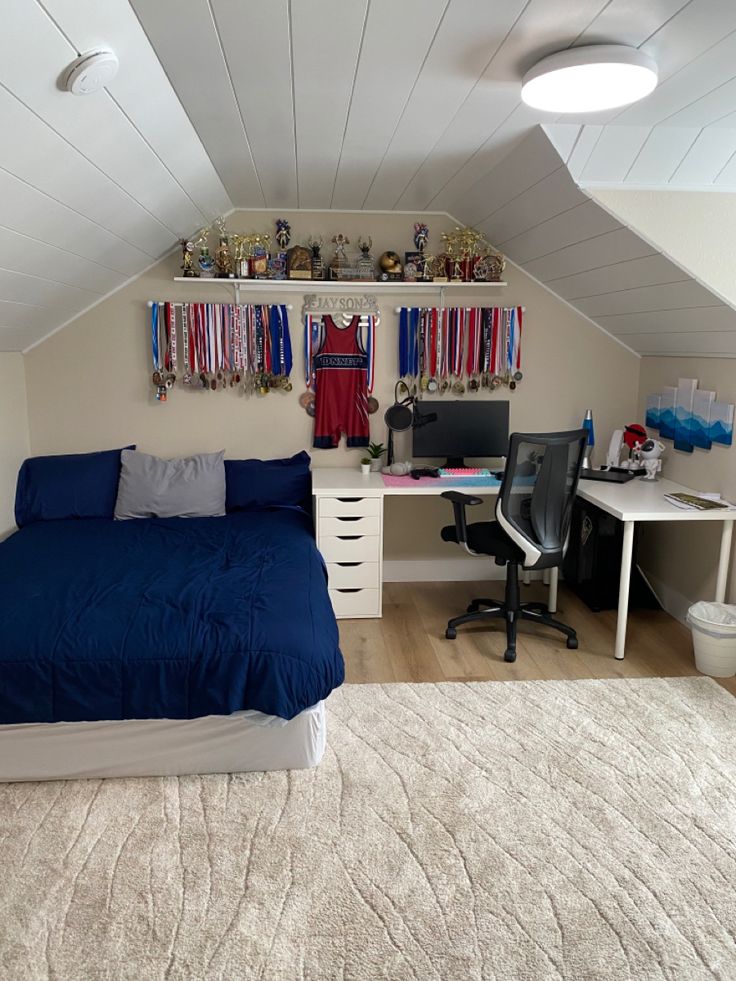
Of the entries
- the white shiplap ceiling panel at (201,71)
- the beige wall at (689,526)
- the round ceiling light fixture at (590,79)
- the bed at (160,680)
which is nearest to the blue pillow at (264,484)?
the bed at (160,680)

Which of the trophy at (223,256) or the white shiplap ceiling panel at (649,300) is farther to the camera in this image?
the trophy at (223,256)

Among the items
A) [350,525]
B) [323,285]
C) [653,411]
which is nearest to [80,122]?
[323,285]

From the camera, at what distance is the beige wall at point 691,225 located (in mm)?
2957

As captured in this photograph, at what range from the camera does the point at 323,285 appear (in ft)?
13.7

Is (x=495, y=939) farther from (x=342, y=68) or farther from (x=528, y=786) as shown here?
(x=342, y=68)

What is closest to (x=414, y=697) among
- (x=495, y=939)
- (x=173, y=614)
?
(x=173, y=614)

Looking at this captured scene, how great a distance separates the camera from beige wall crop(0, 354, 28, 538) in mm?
3896

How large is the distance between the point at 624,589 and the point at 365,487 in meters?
1.35

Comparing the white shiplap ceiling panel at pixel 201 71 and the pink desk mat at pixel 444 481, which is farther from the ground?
the white shiplap ceiling panel at pixel 201 71

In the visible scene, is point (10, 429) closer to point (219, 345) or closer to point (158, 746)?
point (219, 345)

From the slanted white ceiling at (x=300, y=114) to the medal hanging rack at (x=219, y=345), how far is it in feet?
1.71

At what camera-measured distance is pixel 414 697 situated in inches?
122

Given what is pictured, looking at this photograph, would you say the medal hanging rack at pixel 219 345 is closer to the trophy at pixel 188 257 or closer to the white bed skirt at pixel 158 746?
the trophy at pixel 188 257

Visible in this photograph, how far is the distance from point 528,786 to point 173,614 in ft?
4.39
